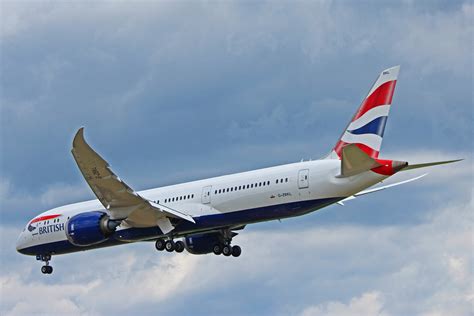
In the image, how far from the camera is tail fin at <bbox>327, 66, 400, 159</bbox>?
6419cm

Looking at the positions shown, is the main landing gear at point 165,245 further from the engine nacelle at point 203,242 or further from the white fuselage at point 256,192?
the engine nacelle at point 203,242

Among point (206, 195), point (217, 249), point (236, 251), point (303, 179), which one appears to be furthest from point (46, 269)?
point (303, 179)

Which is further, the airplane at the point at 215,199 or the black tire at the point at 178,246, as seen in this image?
the black tire at the point at 178,246

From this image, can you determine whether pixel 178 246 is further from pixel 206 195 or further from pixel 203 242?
pixel 206 195

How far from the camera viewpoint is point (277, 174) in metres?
64.1

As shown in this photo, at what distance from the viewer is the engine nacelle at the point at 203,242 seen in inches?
2859

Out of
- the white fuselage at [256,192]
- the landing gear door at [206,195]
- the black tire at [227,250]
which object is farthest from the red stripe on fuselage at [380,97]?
the black tire at [227,250]

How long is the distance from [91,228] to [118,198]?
2.55 m

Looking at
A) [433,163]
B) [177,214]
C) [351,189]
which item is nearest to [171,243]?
[177,214]

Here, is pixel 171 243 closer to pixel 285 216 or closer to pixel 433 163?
pixel 285 216

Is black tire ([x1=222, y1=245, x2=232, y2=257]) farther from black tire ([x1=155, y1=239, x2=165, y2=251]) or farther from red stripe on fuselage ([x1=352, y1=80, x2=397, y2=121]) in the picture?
red stripe on fuselage ([x1=352, y1=80, x2=397, y2=121])

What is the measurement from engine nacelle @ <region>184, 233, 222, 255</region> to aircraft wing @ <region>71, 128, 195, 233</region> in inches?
176

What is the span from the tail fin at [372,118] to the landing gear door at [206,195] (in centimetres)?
706

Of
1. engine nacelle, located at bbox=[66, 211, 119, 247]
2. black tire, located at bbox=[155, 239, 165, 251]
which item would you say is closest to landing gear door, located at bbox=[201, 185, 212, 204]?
black tire, located at bbox=[155, 239, 165, 251]
